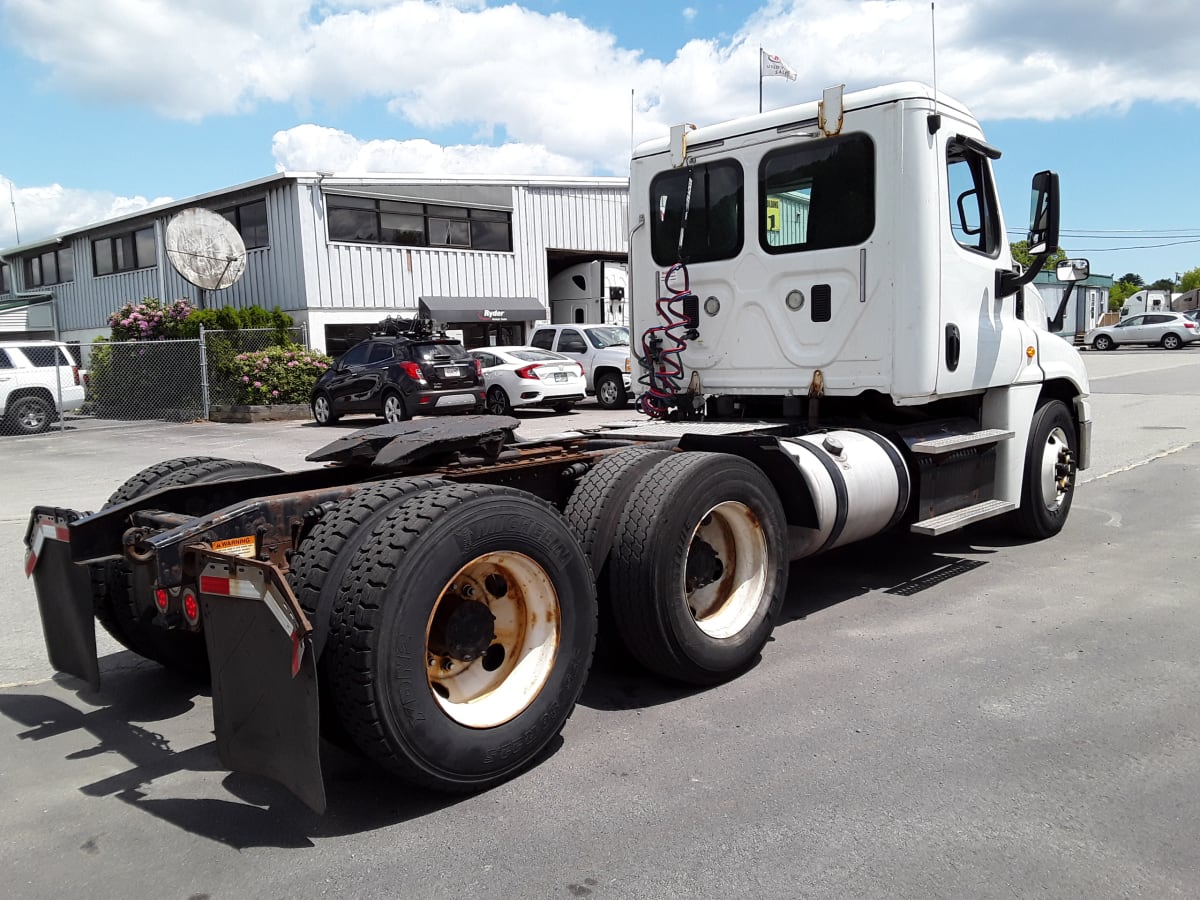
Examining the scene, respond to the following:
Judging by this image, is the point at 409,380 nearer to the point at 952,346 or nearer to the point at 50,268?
the point at 952,346

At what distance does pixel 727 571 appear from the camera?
4.75 m

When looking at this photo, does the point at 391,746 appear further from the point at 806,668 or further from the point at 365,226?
the point at 365,226

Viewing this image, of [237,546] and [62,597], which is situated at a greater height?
[237,546]

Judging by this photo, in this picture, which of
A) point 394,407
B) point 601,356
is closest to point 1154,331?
point 601,356

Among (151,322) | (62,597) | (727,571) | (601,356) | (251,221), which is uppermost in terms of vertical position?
(251,221)

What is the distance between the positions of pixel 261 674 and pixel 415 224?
24534 mm

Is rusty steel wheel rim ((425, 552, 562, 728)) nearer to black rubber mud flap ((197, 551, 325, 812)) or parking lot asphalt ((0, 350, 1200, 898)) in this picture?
parking lot asphalt ((0, 350, 1200, 898))

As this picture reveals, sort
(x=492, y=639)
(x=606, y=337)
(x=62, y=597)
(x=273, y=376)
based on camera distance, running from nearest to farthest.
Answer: (x=492, y=639) → (x=62, y=597) → (x=606, y=337) → (x=273, y=376)

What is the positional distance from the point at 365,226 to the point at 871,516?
72.6 ft

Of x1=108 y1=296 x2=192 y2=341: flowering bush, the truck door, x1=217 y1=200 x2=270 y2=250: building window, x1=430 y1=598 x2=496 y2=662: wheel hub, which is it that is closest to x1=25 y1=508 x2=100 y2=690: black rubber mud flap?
x1=430 y1=598 x2=496 y2=662: wheel hub

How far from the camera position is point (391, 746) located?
307 centimetres

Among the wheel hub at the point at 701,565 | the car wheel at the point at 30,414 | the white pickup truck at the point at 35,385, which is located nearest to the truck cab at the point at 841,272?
the wheel hub at the point at 701,565

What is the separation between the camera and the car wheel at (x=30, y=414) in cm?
1902

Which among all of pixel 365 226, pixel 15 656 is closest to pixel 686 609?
pixel 15 656
